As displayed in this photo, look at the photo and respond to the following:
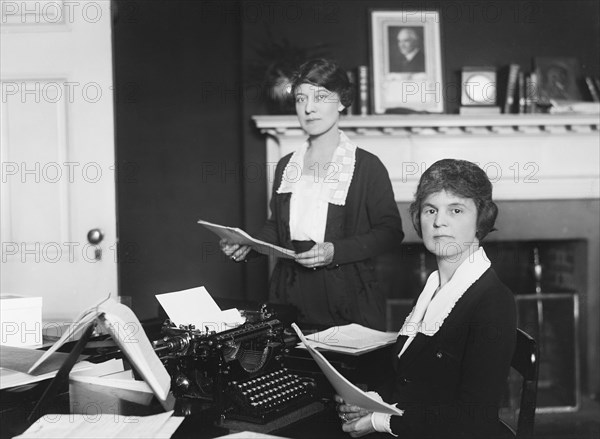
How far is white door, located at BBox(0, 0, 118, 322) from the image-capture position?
3.17m

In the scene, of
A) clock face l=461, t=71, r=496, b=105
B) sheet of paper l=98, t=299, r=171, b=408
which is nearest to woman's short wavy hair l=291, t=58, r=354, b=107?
sheet of paper l=98, t=299, r=171, b=408

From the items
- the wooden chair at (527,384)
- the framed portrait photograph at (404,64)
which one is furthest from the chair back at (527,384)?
the framed portrait photograph at (404,64)

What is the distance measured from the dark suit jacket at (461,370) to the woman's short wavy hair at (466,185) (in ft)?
0.59

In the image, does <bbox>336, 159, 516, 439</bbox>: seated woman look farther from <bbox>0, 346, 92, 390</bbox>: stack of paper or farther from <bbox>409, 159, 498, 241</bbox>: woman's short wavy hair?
<bbox>0, 346, 92, 390</bbox>: stack of paper

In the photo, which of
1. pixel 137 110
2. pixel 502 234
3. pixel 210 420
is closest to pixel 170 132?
pixel 137 110

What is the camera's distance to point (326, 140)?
2.76 m

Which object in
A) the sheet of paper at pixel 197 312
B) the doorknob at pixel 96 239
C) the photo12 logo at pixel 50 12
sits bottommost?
the sheet of paper at pixel 197 312

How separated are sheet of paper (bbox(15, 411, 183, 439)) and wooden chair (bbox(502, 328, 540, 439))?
785 mm

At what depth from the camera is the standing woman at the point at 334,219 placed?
2643 mm

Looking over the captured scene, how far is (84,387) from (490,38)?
339cm

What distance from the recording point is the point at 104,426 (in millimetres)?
1292

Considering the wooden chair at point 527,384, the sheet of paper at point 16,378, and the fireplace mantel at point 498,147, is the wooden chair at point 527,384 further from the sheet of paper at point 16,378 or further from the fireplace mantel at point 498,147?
the fireplace mantel at point 498,147

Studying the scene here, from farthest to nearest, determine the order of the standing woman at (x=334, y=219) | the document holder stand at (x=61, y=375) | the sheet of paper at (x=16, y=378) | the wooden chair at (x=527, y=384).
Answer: the standing woman at (x=334, y=219), the wooden chair at (x=527, y=384), the sheet of paper at (x=16, y=378), the document holder stand at (x=61, y=375)

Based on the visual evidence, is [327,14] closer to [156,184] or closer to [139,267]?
[156,184]
